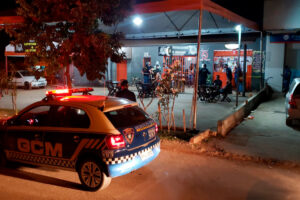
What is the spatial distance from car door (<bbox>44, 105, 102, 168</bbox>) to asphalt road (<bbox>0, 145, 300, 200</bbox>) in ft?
1.80

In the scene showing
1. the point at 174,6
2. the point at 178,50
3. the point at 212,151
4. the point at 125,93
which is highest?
the point at 174,6

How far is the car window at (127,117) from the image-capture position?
15.9ft

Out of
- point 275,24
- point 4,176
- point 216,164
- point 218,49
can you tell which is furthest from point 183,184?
point 218,49

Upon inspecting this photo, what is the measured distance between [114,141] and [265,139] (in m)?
5.06

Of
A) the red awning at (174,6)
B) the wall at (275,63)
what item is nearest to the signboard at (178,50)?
the wall at (275,63)

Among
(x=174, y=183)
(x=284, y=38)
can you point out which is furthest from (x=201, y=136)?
(x=284, y=38)

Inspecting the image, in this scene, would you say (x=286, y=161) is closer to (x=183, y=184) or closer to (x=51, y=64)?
(x=183, y=184)

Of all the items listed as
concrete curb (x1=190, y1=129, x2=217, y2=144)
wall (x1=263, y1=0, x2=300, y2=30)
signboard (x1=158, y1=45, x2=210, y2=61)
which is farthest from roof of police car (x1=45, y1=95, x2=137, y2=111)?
signboard (x1=158, y1=45, x2=210, y2=61)

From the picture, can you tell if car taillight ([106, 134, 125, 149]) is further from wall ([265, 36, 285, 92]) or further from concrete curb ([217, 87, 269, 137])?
wall ([265, 36, 285, 92])

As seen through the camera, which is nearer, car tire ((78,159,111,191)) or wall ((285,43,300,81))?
car tire ((78,159,111,191))

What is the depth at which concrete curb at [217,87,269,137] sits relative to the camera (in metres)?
8.20

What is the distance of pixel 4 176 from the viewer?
18.2 ft

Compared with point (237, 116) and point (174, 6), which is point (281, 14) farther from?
point (174, 6)

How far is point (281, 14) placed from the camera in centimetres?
1714
